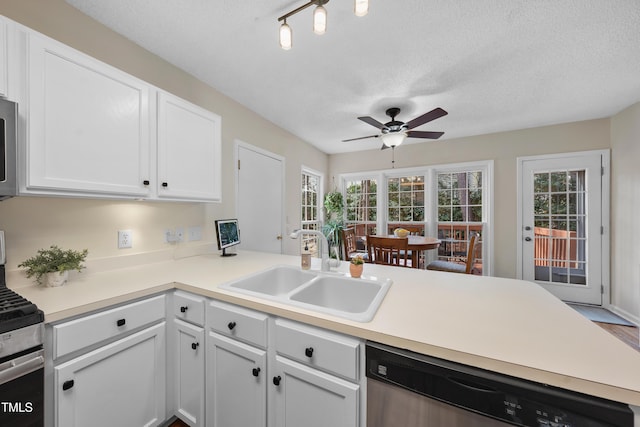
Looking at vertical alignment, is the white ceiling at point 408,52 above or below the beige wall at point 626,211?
above

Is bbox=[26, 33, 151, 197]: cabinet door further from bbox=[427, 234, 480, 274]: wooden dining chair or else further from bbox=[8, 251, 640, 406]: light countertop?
bbox=[427, 234, 480, 274]: wooden dining chair

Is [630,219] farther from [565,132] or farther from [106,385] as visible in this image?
[106,385]

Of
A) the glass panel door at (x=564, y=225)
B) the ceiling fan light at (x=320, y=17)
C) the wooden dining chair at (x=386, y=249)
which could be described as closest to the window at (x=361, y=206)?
the wooden dining chair at (x=386, y=249)

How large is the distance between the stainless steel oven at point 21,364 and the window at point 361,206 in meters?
4.15

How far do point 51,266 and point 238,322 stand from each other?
1.02 m

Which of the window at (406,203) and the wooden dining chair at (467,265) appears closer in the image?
the wooden dining chair at (467,265)

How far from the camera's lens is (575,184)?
3.29 meters

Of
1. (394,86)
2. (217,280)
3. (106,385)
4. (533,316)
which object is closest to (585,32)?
(394,86)

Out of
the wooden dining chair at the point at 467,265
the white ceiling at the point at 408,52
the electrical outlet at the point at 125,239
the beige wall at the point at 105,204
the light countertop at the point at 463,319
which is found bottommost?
the wooden dining chair at the point at 467,265

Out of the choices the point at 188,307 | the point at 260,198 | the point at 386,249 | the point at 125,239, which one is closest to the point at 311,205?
the point at 260,198

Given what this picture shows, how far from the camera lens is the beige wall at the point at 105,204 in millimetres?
1286

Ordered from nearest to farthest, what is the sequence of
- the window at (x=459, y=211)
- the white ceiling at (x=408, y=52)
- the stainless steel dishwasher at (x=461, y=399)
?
the stainless steel dishwasher at (x=461, y=399), the white ceiling at (x=408, y=52), the window at (x=459, y=211)

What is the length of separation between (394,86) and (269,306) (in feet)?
7.59

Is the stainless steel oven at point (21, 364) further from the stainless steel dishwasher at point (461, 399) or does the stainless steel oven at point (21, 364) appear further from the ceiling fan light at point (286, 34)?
the ceiling fan light at point (286, 34)
